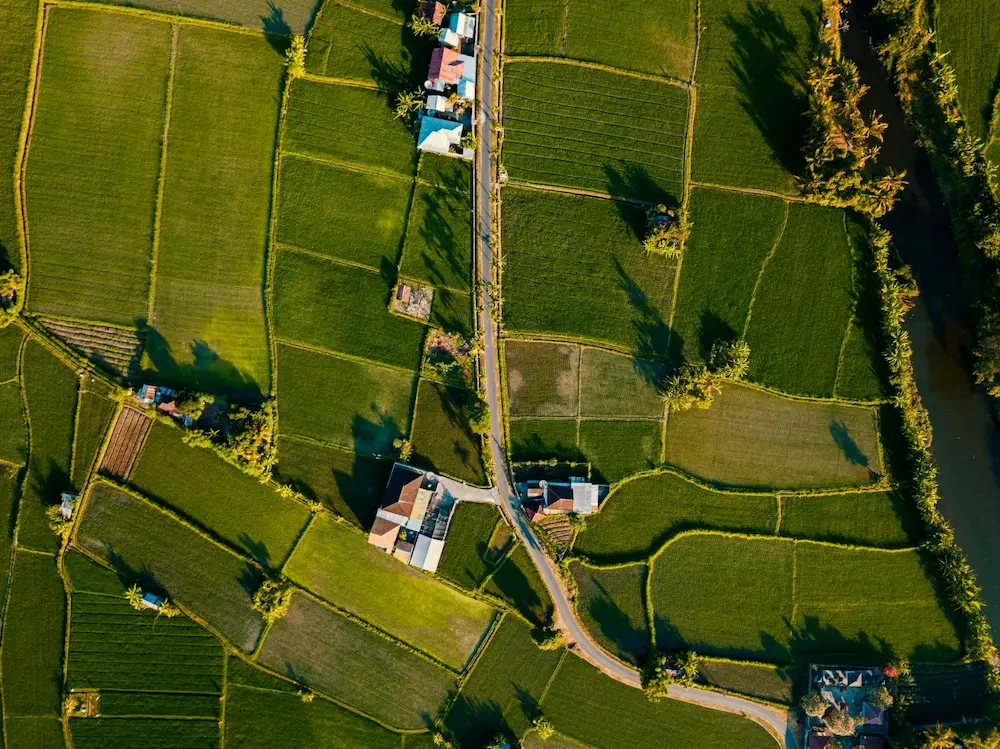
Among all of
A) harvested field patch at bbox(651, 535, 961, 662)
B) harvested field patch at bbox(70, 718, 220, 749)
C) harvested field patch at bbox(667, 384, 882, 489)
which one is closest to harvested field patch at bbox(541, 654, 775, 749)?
harvested field patch at bbox(651, 535, 961, 662)

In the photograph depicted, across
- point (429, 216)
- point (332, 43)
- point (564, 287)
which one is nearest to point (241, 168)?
point (332, 43)

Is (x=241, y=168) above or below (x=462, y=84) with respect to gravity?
below

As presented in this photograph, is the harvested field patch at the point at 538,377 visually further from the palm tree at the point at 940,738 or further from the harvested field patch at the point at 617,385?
the palm tree at the point at 940,738

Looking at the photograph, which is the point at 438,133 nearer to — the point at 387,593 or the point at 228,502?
the point at 228,502

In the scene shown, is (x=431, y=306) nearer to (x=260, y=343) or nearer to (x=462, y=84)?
(x=260, y=343)

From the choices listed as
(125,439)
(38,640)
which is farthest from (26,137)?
(38,640)
